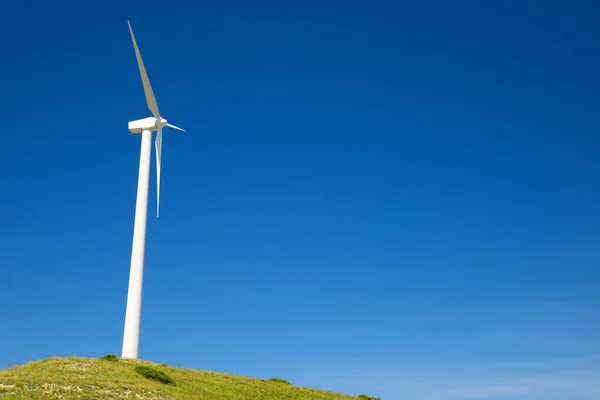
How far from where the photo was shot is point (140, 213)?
82750mm

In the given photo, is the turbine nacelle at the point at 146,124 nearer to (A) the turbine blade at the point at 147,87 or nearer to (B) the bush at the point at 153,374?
(A) the turbine blade at the point at 147,87

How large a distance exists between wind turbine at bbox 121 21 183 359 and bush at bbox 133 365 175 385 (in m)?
9.23

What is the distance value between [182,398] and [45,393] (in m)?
12.7

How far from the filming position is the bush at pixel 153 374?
6600cm

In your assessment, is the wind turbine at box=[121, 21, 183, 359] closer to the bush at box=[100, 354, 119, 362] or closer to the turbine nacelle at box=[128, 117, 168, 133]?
the turbine nacelle at box=[128, 117, 168, 133]

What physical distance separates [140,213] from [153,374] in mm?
23909

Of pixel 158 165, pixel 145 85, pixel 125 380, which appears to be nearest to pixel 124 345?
pixel 125 380

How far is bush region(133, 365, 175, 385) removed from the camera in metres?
66.0

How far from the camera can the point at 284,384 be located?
3123 inches

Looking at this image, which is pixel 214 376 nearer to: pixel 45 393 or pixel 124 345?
pixel 124 345

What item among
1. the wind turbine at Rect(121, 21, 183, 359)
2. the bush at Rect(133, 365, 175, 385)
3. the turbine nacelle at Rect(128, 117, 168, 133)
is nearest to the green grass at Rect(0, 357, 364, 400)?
the bush at Rect(133, 365, 175, 385)

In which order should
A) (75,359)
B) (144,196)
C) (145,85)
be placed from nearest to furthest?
(75,359) → (144,196) → (145,85)

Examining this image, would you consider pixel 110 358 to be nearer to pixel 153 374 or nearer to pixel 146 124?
pixel 153 374

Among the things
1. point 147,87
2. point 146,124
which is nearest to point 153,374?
point 146,124
